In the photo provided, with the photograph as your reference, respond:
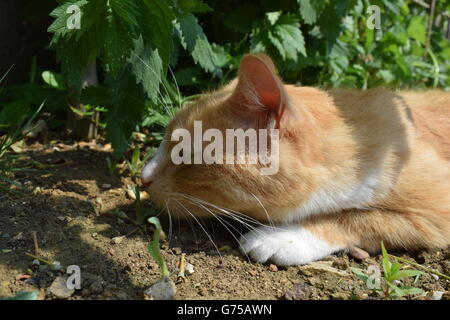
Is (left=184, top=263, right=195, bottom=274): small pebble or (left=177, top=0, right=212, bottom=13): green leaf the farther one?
(left=177, top=0, right=212, bottom=13): green leaf

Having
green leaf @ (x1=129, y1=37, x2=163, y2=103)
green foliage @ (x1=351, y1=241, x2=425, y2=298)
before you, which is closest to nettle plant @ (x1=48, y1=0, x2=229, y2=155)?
green leaf @ (x1=129, y1=37, x2=163, y2=103)

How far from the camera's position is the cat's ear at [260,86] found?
5.72 feet

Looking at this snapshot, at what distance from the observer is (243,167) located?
1.90 metres

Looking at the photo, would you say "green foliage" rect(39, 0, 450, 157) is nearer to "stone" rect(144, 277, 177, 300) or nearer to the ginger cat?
the ginger cat

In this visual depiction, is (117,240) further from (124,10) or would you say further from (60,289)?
(124,10)

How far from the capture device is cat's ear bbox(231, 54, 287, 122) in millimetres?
1745

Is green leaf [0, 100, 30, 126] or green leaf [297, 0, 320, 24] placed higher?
green leaf [297, 0, 320, 24]

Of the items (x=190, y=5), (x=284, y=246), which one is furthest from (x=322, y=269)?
(x=190, y=5)

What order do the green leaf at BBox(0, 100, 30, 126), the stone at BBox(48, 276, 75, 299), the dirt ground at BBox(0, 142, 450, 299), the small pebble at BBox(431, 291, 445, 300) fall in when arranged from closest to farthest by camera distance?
the stone at BBox(48, 276, 75, 299)
the dirt ground at BBox(0, 142, 450, 299)
the small pebble at BBox(431, 291, 445, 300)
the green leaf at BBox(0, 100, 30, 126)

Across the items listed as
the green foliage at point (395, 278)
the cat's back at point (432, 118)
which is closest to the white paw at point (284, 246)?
the green foliage at point (395, 278)

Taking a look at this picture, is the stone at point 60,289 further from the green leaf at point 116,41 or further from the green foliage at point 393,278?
the green foliage at point 393,278

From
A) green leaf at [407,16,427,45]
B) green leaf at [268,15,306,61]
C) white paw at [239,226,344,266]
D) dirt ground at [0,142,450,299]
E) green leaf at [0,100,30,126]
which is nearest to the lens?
dirt ground at [0,142,450,299]

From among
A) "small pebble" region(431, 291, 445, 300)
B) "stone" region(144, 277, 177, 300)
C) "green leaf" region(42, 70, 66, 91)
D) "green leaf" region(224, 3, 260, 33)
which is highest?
"green leaf" region(224, 3, 260, 33)

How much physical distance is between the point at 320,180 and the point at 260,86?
0.44 metres
